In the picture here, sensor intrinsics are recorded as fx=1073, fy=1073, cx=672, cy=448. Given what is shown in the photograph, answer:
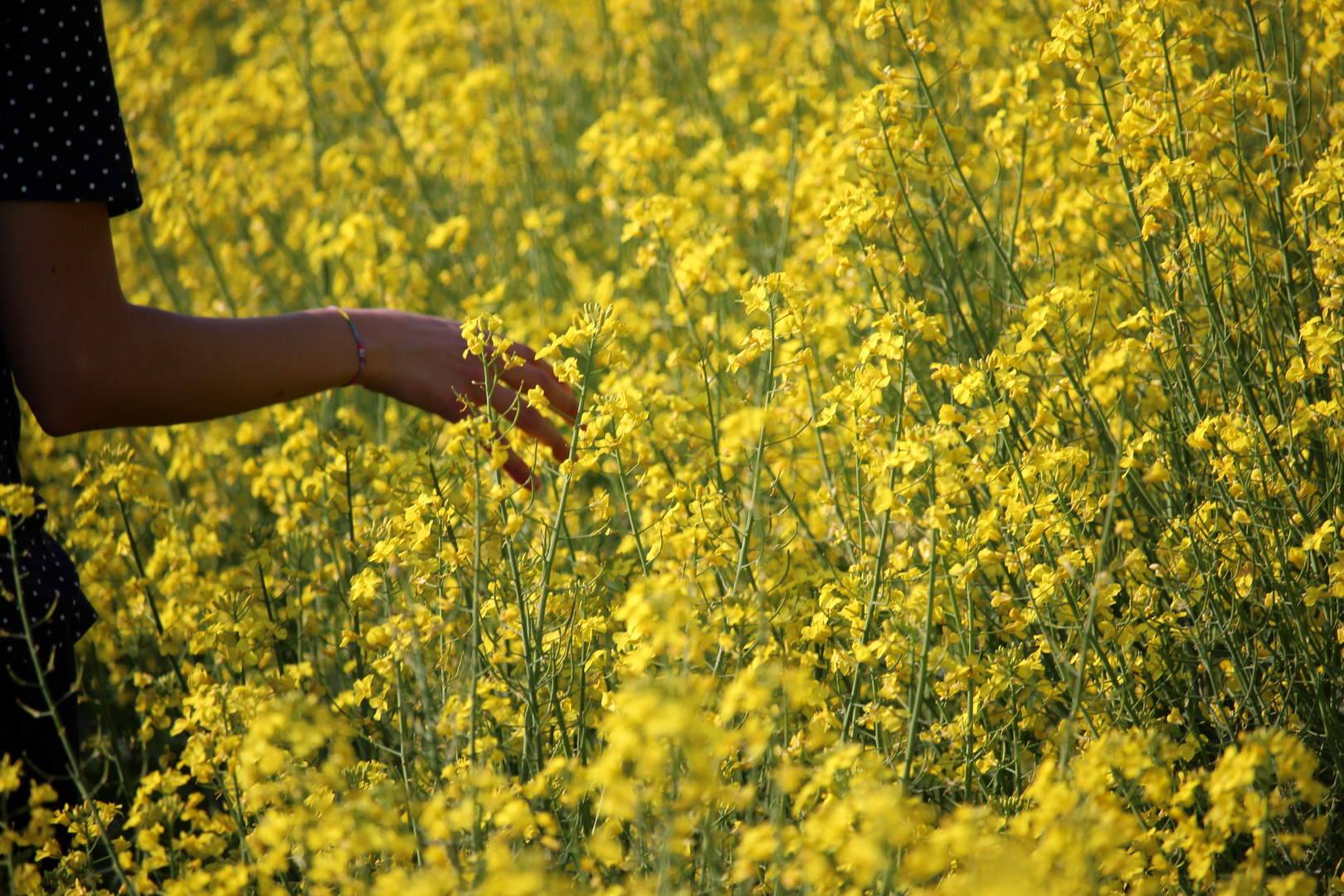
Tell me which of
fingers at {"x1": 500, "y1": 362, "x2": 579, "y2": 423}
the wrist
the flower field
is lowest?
Answer: the flower field

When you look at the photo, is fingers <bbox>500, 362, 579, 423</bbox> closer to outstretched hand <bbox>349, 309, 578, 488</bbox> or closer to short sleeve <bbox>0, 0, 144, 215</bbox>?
outstretched hand <bbox>349, 309, 578, 488</bbox>

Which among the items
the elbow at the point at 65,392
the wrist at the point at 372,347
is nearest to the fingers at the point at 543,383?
the wrist at the point at 372,347

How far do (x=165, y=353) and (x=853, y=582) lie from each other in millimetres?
1081

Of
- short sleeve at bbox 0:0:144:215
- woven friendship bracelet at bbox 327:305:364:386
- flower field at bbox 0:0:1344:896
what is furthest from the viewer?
woven friendship bracelet at bbox 327:305:364:386

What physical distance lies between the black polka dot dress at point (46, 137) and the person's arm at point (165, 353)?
40 millimetres

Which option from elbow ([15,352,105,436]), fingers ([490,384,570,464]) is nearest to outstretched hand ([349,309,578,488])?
fingers ([490,384,570,464])

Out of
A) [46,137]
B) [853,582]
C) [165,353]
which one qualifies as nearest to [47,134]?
[46,137]

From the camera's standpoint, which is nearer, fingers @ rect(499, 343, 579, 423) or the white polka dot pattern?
the white polka dot pattern

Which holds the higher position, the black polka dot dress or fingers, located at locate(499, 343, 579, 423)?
the black polka dot dress

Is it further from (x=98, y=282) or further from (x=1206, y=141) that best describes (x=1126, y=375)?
(x=98, y=282)

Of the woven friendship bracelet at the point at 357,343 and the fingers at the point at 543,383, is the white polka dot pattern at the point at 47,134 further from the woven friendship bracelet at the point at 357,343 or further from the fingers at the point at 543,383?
the fingers at the point at 543,383

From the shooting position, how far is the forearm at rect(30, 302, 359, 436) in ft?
4.91

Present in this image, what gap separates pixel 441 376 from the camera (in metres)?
1.81

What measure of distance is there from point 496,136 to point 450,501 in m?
2.77
